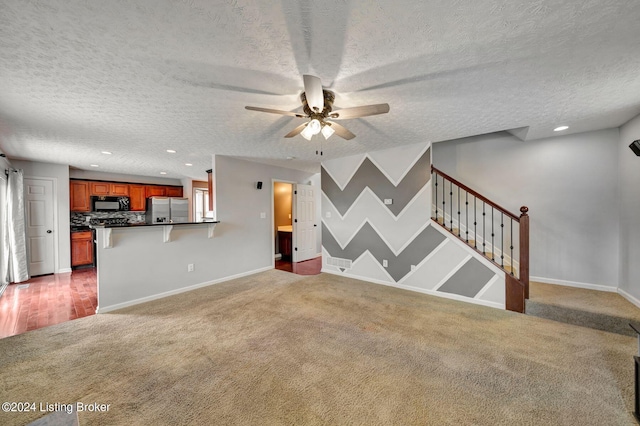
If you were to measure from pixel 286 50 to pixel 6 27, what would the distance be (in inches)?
61.3

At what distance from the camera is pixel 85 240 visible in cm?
554

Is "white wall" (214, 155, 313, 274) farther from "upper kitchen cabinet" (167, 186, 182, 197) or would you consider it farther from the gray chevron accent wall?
"upper kitchen cabinet" (167, 186, 182, 197)

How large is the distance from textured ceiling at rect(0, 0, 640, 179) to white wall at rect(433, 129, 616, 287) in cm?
55

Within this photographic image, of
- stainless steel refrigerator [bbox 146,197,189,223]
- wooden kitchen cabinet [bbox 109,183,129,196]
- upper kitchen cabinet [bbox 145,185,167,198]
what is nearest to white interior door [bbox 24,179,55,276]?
wooden kitchen cabinet [bbox 109,183,129,196]

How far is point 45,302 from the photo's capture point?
11.4 feet

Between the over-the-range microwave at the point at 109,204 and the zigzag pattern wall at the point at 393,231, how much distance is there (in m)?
5.56

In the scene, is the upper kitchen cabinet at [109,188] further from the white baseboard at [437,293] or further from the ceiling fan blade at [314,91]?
the ceiling fan blade at [314,91]

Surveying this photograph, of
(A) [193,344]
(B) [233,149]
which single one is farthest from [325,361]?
(B) [233,149]

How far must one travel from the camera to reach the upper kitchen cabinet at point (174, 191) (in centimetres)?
717

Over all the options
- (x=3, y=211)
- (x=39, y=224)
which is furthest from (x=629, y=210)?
(x=39, y=224)

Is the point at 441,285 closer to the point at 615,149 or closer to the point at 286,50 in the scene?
the point at 615,149

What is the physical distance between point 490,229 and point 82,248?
28.3 feet

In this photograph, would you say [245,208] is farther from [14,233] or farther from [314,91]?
[14,233]

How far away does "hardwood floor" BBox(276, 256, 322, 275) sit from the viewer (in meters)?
5.04
